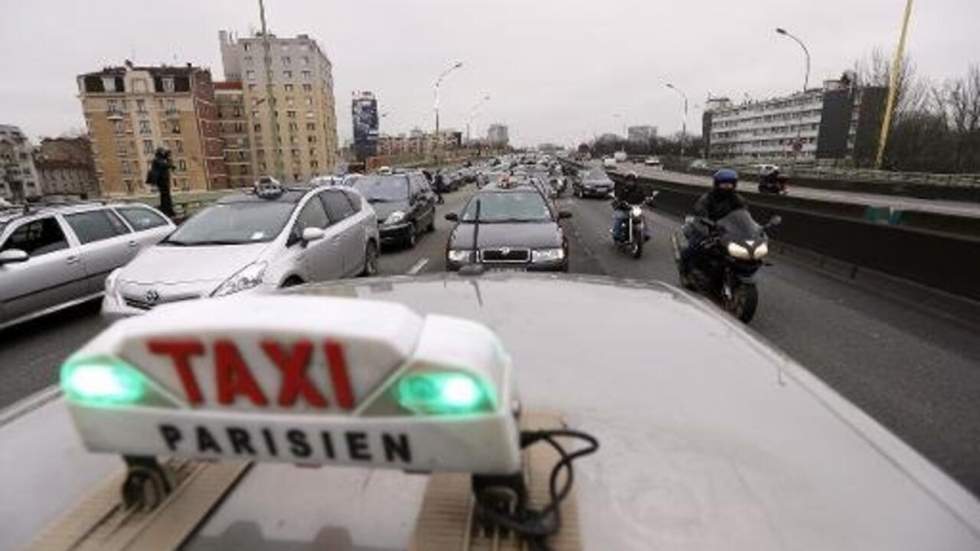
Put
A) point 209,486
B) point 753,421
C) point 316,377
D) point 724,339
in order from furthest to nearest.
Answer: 1. point 724,339
2. point 753,421
3. point 209,486
4. point 316,377

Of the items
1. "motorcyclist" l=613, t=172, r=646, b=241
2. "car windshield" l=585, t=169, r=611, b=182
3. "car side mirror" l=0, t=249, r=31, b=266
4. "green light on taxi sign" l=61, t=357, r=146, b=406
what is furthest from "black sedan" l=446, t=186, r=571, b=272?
"car windshield" l=585, t=169, r=611, b=182

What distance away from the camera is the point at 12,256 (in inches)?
299

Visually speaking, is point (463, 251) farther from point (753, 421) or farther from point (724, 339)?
→ point (753, 421)

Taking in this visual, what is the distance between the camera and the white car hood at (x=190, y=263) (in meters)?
6.79

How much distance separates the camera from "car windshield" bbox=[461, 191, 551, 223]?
1016 centimetres

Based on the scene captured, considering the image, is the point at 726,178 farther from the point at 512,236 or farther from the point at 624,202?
the point at 624,202

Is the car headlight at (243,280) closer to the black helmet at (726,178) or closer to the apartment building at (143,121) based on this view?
the black helmet at (726,178)

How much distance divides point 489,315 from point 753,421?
1.02 metres

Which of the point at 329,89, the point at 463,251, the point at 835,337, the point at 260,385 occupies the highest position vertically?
the point at 329,89

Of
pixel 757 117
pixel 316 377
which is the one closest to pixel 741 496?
pixel 316 377

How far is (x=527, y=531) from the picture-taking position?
3.37ft

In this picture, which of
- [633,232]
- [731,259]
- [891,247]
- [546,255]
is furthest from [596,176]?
[731,259]

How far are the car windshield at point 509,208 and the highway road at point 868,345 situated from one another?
5.52ft

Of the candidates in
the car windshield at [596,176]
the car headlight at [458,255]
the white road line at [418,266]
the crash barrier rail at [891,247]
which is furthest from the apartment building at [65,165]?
the crash barrier rail at [891,247]
